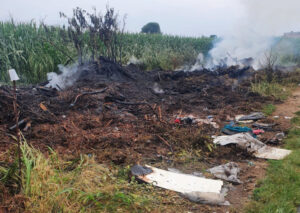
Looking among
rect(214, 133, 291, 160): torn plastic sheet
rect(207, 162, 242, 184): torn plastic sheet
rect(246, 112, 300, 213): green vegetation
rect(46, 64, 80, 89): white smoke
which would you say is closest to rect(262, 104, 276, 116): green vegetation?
rect(214, 133, 291, 160): torn plastic sheet

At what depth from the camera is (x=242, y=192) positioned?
3275 millimetres

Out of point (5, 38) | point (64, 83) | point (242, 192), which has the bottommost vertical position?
point (242, 192)

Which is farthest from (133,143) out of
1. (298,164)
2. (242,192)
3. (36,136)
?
(298,164)

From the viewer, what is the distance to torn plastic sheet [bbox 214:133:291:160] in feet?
14.1

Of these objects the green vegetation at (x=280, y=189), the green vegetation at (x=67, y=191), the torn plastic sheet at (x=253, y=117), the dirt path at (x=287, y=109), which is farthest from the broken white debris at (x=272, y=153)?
the green vegetation at (x=67, y=191)

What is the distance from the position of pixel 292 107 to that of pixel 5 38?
9.91 metres

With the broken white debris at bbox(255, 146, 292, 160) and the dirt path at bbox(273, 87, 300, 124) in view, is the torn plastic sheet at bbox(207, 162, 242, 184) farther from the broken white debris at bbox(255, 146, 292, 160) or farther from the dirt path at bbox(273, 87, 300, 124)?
the dirt path at bbox(273, 87, 300, 124)

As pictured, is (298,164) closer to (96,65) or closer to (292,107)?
(292,107)

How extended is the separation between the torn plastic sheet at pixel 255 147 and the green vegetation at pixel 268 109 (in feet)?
7.93

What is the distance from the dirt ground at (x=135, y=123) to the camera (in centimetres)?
390

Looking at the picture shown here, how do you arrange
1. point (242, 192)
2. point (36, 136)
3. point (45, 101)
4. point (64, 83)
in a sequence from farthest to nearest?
point (64, 83), point (45, 101), point (36, 136), point (242, 192)

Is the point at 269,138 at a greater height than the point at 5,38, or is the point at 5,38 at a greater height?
the point at 5,38

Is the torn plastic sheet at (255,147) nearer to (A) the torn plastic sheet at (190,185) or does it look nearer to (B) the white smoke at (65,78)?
(A) the torn plastic sheet at (190,185)

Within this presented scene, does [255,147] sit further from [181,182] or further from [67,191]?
[67,191]
